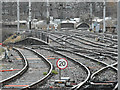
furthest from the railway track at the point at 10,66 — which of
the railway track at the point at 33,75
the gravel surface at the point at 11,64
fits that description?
the railway track at the point at 33,75

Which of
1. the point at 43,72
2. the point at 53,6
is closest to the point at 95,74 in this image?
the point at 43,72

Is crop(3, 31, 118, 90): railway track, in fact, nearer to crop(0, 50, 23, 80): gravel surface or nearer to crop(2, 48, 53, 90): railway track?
crop(2, 48, 53, 90): railway track

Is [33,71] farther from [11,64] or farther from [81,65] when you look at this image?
[81,65]

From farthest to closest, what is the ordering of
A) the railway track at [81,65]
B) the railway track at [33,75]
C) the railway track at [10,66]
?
the railway track at [10,66] → the railway track at [81,65] → the railway track at [33,75]

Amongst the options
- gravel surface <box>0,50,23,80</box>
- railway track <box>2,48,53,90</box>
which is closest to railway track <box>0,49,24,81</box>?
gravel surface <box>0,50,23,80</box>

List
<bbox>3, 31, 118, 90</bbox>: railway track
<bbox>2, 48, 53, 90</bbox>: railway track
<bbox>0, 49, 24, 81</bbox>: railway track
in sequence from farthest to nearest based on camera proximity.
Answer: <bbox>0, 49, 24, 81</bbox>: railway track
<bbox>3, 31, 118, 90</bbox>: railway track
<bbox>2, 48, 53, 90</bbox>: railway track

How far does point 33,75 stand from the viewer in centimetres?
787

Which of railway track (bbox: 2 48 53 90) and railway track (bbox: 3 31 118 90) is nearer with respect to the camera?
railway track (bbox: 2 48 53 90)

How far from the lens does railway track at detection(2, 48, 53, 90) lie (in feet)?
21.7

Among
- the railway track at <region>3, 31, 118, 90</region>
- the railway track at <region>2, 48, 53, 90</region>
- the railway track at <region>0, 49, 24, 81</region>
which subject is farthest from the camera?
the railway track at <region>0, 49, 24, 81</region>

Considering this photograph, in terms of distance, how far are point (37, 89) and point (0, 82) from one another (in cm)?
97

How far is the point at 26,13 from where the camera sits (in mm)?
17844

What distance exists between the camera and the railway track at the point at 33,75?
663cm

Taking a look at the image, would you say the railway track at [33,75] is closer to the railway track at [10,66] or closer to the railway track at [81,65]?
the railway track at [81,65]
